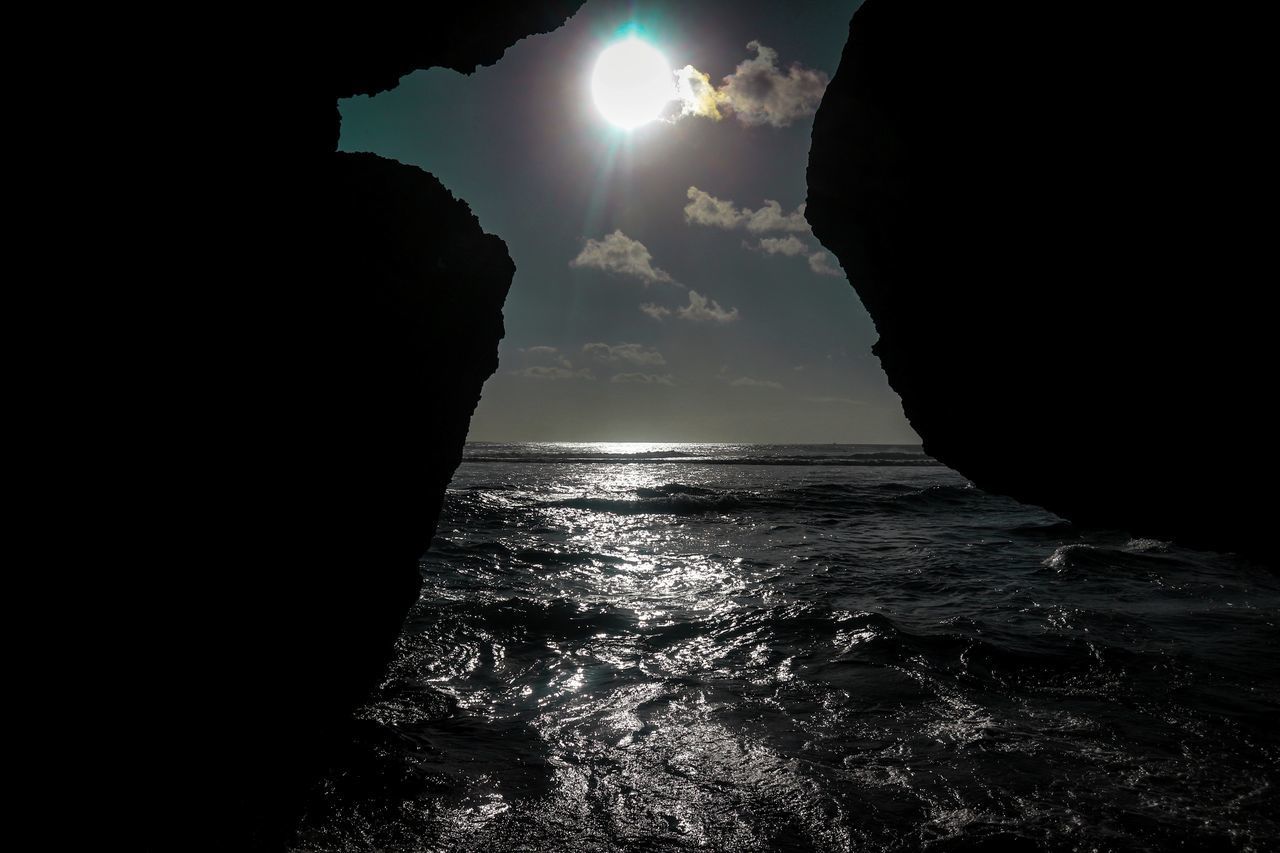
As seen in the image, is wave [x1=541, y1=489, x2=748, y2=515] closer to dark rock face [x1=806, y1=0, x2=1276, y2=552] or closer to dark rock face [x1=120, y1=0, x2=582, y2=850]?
dark rock face [x1=120, y1=0, x2=582, y2=850]

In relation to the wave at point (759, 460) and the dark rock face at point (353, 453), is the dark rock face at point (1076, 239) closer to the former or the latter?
the dark rock face at point (353, 453)

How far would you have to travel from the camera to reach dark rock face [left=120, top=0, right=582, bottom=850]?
12.9ft

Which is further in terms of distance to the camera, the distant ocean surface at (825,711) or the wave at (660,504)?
the wave at (660,504)

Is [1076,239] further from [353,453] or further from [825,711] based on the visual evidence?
[353,453]

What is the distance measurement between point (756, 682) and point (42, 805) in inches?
239

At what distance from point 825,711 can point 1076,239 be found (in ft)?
15.8

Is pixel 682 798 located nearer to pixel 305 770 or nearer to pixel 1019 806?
pixel 1019 806

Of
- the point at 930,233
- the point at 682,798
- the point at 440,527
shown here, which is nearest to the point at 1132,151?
the point at 930,233

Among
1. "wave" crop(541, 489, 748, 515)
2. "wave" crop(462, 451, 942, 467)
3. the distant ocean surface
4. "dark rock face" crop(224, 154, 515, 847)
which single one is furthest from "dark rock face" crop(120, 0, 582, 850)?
"wave" crop(462, 451, 942, 467)

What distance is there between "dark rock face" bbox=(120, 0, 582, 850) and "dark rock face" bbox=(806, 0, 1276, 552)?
424 centimetres

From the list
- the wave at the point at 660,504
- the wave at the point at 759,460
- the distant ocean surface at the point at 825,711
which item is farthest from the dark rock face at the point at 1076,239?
the wave at the point at 759,460

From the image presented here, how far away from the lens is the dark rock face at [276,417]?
155 inches

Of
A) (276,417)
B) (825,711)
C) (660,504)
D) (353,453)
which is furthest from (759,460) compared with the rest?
(276,417)

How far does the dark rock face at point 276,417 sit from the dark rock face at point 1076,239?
4239 millimetres
